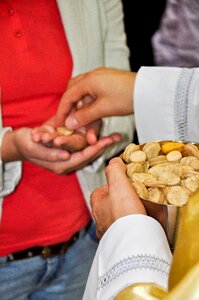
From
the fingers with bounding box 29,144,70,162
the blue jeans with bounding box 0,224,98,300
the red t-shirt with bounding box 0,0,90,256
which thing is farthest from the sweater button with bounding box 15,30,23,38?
the blue jeans with bounding box 0,224,98,300

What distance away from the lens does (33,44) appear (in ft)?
3.65

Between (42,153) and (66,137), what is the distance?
57 mm

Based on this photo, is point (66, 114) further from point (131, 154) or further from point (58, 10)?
point (131, 154)

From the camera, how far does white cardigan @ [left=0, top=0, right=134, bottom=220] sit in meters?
1.14

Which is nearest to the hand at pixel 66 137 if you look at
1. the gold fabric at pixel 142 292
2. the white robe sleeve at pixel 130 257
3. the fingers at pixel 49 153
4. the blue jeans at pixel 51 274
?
the fingers at pixel 49 153

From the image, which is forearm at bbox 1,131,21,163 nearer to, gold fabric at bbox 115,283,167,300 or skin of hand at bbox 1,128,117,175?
skin of hand at bbox 1,128,117,175

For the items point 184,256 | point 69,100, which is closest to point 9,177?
point 69,100

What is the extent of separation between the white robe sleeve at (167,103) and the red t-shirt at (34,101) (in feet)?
0.74

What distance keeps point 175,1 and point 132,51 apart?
210 millimetres

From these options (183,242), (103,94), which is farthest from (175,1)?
(183,242)

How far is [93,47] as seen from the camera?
119 centimetres

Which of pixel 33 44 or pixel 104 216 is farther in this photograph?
pixel 33 44

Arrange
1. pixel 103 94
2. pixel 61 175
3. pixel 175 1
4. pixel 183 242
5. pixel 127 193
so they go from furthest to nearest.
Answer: pixel 175 1 → pixel 61 175 → pixel 103 94 → pixel 127 193 → pixel 183 242

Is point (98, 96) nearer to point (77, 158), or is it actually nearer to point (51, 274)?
point (77, 158)
